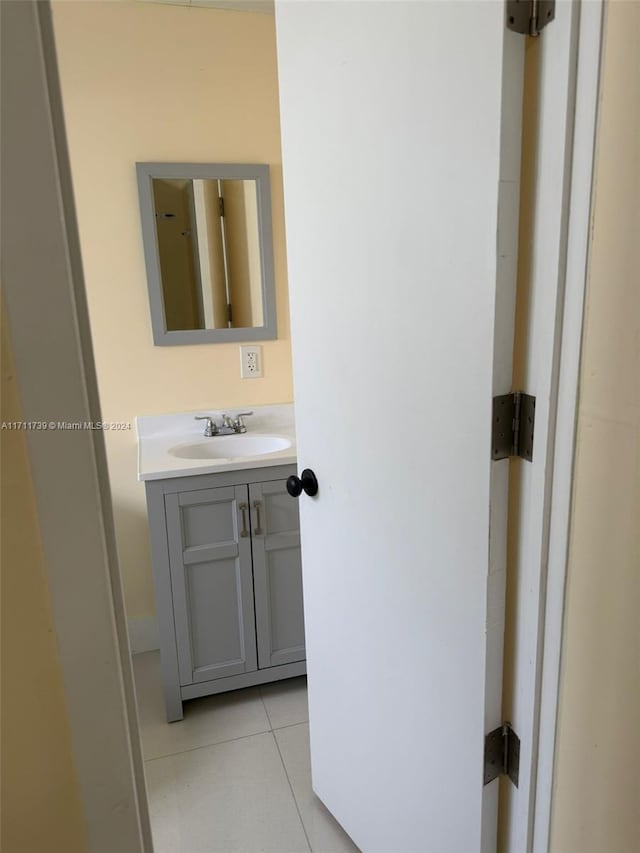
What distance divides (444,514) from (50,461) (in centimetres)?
66

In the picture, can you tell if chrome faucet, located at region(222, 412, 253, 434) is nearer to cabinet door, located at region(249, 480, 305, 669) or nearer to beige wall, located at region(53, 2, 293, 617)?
beige wall, located at region(53, 2, 293, 617)

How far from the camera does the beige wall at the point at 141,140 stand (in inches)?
78.2

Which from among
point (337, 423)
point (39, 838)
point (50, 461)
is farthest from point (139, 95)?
point (39, 838)

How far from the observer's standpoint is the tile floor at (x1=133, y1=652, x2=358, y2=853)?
1.55 meters

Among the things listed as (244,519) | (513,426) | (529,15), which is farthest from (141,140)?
(513,426)

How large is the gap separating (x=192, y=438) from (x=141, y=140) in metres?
1.06

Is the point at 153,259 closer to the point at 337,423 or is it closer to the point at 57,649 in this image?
the point at 337,423

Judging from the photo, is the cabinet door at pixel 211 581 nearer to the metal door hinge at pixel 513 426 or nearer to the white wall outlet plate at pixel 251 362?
the white wall outlet plate at pixel 251 362

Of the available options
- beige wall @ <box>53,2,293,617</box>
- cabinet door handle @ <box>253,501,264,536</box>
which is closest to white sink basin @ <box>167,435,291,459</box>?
beige wall @ <box>53,2,293,617</box>

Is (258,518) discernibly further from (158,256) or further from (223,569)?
(158,256)

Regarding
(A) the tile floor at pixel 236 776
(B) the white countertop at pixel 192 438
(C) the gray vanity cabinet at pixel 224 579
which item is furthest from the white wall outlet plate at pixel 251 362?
(A) the tile floor at pixel 236 776

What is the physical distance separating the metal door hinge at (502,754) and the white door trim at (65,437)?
0.59 metres

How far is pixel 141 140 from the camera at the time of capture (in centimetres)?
206

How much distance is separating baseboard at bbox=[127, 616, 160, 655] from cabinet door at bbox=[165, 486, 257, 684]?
49 centimetres
